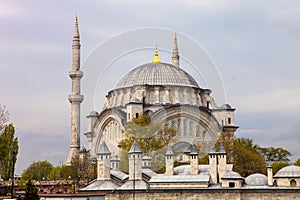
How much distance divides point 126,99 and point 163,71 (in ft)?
15.5

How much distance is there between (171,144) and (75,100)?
49.5ft

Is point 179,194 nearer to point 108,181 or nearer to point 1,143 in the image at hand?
point 108,181

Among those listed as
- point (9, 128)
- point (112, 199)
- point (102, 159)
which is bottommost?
point (112, 199)

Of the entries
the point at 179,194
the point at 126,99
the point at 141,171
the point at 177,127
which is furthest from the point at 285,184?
the point at 126,99

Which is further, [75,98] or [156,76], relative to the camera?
[75,98]

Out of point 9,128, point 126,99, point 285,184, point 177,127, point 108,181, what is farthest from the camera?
point 126,99

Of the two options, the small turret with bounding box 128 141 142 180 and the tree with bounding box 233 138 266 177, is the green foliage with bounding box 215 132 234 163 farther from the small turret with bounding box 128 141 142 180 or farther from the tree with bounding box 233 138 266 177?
Result: the small turret with bounding box 128 141 142 180

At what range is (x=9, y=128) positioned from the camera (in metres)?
40.6

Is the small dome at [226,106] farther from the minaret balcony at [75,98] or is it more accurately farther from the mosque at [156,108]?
the minaret balcony at [75,98]

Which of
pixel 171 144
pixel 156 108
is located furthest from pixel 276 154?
pixel 171 144

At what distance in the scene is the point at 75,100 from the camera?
57625 millimetres

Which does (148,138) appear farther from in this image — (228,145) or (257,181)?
(257,181)

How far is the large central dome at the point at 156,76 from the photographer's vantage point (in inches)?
2238

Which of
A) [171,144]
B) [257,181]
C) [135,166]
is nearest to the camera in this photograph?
[257,181]
